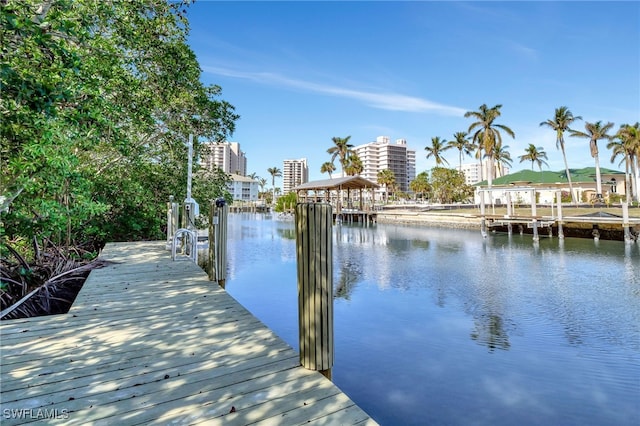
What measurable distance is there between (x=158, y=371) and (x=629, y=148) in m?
40.2

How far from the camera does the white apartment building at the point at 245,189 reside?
3300 inches

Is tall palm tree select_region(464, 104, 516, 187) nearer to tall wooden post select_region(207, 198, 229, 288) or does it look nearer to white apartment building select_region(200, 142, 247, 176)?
tall wooden post select_region(207, 198, 229, 288)

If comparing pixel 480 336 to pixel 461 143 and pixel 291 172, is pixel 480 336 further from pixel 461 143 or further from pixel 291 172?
pixel 291 172

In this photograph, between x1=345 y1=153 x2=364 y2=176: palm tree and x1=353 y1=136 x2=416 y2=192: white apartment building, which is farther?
x1=353 y1=136 x2=416 y2=192: white apartment building

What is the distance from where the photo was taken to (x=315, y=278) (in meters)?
2.25

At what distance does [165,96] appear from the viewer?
27.1 ft

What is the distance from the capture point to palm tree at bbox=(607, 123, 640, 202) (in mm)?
27719

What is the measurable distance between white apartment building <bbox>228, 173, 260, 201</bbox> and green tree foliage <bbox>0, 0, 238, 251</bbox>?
72677mm

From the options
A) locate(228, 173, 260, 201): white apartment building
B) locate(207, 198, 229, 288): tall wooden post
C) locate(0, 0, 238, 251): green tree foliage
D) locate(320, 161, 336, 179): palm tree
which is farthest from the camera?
locate(228, 173, 260, 201): white apartment building

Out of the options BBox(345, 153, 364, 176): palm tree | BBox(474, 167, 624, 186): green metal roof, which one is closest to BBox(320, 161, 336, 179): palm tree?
BBox(345, 153, 364, 176): palm tree

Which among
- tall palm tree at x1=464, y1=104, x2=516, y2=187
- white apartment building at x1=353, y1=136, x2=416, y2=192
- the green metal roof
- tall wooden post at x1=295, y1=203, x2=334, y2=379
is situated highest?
white apartment building at x1=353, y1=136, x2=416, y2=192

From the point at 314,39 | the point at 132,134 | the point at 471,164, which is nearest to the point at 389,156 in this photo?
the point at 471,164

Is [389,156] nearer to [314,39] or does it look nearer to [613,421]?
[314,39]

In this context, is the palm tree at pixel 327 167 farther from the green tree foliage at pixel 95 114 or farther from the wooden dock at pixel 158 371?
the wooden dock at pixel 158 371
